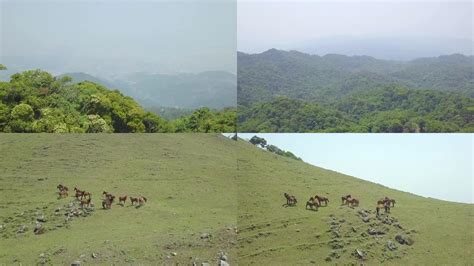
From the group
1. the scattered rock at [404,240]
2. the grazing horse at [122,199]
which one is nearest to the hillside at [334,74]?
the grazing horse at [122,199]

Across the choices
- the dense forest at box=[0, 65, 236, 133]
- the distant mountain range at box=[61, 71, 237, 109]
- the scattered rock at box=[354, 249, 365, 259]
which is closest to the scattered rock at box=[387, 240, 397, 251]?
the scattered rock at box=[354, 249, 365, 259]

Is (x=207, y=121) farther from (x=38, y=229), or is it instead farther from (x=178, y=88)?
(x=38, y=229)

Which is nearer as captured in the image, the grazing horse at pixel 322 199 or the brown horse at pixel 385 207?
the brown horse at pixel 385 207

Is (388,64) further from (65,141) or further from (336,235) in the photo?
(65,141)

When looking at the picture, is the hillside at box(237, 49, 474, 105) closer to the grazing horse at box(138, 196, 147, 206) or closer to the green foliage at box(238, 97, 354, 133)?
the green foliage at box(238, 97, 354, 133)

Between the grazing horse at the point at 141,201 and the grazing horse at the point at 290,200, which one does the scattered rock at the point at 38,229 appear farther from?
the grazing horse at the point at 290,200

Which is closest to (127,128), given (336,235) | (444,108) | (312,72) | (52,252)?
(52,252)
